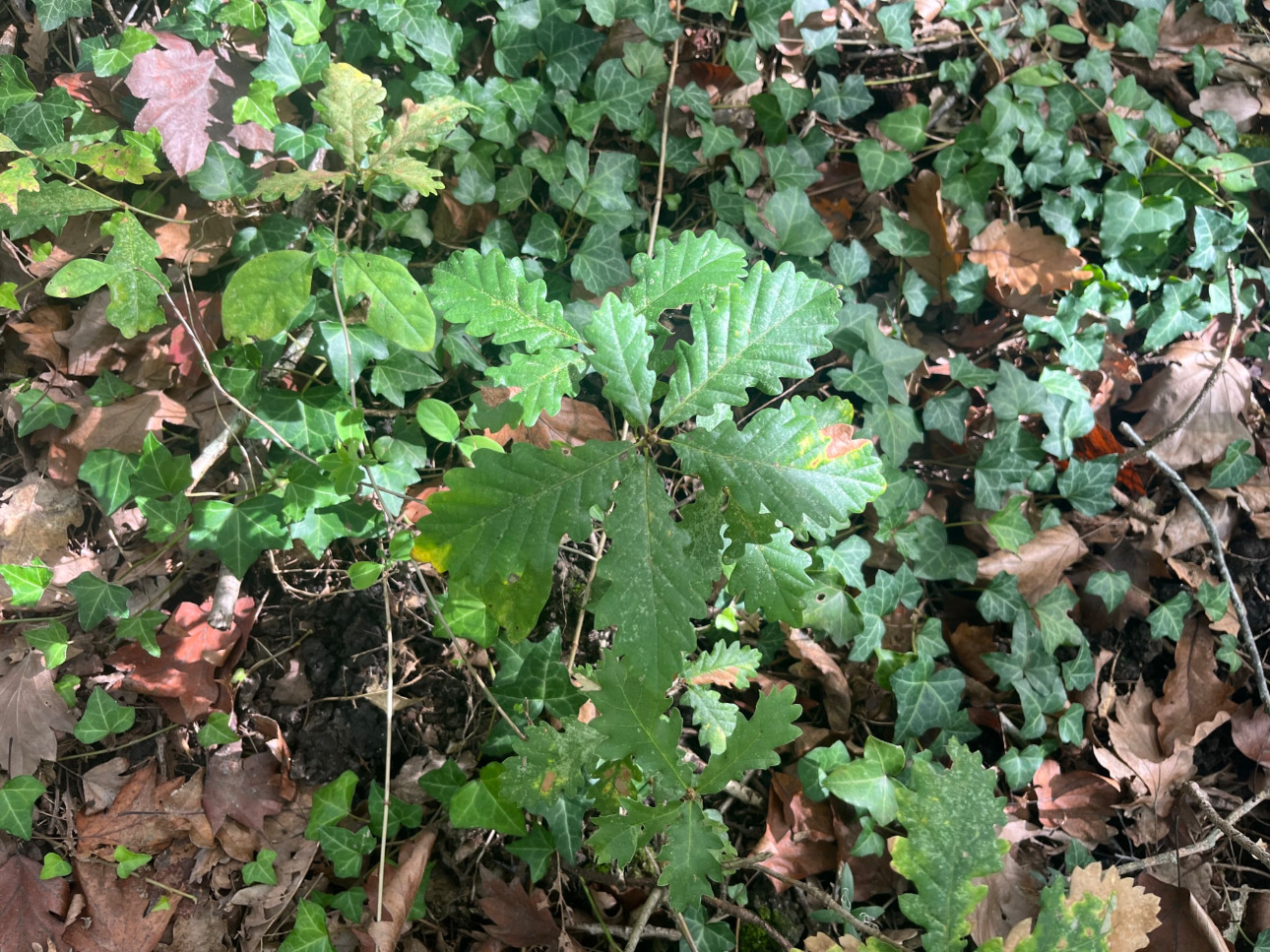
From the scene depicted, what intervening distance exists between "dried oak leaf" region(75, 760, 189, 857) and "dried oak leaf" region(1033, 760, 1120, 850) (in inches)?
87.3

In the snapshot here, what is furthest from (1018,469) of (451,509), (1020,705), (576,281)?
(451,509)

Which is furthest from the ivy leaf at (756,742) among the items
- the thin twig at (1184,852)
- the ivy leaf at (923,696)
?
the thin twig at (1184,852)

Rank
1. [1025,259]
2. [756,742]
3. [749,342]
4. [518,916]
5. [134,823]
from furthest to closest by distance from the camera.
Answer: [1025,259]
[134,823]
[518,916]
[756,742]
[749,342]

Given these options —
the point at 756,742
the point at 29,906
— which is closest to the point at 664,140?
the point at 756,742

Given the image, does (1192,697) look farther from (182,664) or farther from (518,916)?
(182,664)

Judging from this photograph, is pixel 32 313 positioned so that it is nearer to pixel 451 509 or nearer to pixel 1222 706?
pixel 451 509

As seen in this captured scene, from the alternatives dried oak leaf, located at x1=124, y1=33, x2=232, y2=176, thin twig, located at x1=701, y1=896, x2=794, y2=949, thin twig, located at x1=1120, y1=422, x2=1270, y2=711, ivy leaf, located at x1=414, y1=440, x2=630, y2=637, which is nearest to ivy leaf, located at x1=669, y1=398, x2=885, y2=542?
ivy leaf, located at x1=414, y1=440, x2=630, y2=637

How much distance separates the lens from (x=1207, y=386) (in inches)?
87.3

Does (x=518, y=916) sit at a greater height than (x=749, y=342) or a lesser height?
lesser

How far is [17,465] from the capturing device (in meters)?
2.04

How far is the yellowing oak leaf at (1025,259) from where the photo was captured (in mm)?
2350

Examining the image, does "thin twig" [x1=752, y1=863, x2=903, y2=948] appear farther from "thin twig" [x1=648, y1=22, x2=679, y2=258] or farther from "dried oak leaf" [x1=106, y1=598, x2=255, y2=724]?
"thin twig" [x1=648, y1=22, x2=679, y2=258]

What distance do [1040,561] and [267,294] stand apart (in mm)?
2151

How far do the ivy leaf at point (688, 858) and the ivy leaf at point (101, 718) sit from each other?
139 centimetres
